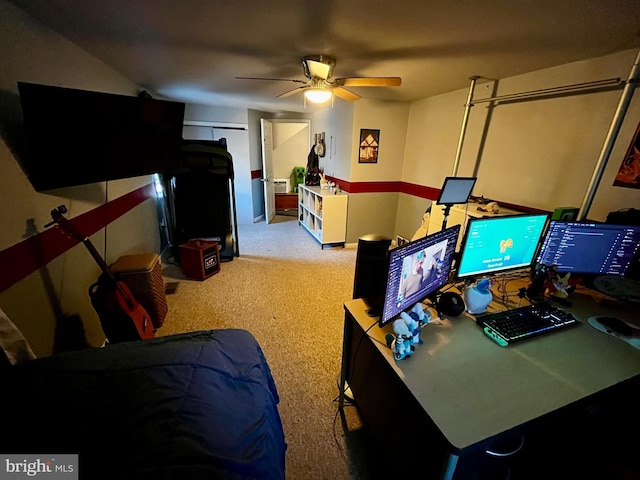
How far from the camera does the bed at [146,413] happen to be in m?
0.64

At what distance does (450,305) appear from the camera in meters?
1.21

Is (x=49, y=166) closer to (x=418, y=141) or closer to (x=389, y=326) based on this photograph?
(x=389, y=326)

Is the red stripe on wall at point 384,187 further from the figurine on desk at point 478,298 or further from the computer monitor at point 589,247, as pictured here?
the figurine on desk at point 478,298

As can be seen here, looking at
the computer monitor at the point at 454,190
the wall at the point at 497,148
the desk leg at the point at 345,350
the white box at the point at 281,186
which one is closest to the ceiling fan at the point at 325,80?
the computer monitor at the point at 454,190

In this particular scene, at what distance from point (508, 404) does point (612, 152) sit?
211cm

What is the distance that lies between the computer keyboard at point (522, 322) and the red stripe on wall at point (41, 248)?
225 cm

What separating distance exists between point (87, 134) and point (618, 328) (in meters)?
2.92

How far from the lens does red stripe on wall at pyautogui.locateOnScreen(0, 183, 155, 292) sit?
1207 mm

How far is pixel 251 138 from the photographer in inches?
188

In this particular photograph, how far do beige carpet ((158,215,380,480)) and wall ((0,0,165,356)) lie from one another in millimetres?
680

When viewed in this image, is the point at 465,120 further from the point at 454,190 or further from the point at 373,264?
the point at 373,264

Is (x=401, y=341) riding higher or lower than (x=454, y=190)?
lower

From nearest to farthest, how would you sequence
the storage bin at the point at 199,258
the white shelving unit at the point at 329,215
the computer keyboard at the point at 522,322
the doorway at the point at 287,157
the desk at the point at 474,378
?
the desk at the point at 474,378
the computer keyboard at the point at 522,322
the storage bin at the point at 199,258
the white shelving unit at the point at 329,215
the doorway at the point at 287,157

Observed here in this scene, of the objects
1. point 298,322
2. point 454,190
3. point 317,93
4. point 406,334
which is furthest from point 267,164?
point 406,334
